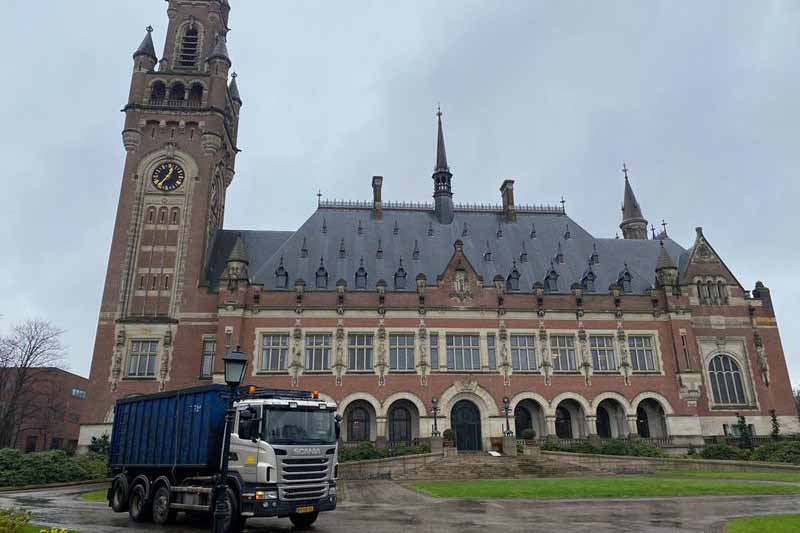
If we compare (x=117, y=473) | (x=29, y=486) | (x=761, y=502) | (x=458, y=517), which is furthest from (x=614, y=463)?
(x=29, y=486)

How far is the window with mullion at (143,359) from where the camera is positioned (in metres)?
40.6

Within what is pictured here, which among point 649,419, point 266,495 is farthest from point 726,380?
point 266,495

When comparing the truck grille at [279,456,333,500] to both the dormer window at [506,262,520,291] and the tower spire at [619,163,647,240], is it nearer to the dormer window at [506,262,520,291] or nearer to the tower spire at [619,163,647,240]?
the dormer window at [506,262,520,291]

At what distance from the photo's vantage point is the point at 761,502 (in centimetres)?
1914

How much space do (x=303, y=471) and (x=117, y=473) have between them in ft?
31.8

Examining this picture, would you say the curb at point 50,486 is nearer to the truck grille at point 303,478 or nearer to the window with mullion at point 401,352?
the window with mullion at point 401,352

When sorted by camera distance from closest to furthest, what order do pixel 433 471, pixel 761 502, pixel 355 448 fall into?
pixel 761 502 < pixel 433 471 < pixel 355 448

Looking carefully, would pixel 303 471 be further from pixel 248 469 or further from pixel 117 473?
pixel 117 473

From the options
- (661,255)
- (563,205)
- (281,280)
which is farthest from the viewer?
(563,205)

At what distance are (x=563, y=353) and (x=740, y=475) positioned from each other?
1588 cm

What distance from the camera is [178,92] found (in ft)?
162

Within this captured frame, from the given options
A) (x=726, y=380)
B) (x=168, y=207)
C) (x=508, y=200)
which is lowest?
(x=726, y=380)

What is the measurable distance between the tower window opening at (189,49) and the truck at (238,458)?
4135 cm

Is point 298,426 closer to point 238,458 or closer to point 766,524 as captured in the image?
point 238,458
